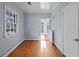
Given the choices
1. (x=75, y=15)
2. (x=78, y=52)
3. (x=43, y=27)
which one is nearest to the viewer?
(x=78, y=52)

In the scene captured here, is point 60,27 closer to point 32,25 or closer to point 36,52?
point 36,52

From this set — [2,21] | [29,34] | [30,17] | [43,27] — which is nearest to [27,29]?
[29,34]

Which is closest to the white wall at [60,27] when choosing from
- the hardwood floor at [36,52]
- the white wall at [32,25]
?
the hardwood floor at [36,52]

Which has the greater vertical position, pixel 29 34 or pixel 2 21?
pixel 2 21

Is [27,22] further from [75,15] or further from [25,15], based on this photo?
[75,15]

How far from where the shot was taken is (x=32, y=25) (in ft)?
24.3

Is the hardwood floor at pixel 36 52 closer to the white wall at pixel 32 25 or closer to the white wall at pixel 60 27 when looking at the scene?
the white wall at pixel 60 27

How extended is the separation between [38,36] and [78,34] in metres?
5.43

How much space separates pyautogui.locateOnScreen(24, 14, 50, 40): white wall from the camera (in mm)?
7305

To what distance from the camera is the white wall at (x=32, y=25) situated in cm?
731

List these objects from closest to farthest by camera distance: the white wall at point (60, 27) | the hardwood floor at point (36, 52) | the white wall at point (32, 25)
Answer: the hardwood floor at point (36, 52) → the white wall at point (60, 27) → the white wall at point (32, 25)

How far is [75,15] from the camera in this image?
7.18 feet

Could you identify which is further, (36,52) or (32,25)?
(32,25)

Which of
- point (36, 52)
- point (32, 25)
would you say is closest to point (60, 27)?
point (36, 52)
